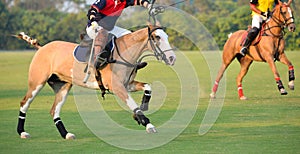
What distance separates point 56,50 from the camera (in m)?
13.9

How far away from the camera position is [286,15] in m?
20.8

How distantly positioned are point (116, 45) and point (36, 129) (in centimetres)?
250

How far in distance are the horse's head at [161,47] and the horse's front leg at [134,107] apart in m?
0.80

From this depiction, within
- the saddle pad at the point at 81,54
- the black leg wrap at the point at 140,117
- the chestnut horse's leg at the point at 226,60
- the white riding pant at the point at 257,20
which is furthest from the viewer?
the chestnut horse's leg at the point at 226,60

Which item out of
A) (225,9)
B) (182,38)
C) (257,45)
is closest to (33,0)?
(225,9)

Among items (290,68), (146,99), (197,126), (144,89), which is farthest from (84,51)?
(290,68)

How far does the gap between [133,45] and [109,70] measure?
58cm

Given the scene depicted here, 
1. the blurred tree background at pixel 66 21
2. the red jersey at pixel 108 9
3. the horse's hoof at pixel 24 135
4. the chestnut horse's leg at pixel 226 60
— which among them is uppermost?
the red jersey at pixel 108 9

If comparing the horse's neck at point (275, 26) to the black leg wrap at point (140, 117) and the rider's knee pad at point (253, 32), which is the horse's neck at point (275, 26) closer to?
the rider's knee pad at point (253, 32)

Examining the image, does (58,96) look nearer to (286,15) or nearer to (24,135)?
(24,135)

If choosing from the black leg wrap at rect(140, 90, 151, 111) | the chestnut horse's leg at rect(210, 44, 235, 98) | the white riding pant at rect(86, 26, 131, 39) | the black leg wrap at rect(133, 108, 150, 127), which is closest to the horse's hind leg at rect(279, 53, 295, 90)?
the chestnut horse's leg at rect(210, 44, 235, 98)

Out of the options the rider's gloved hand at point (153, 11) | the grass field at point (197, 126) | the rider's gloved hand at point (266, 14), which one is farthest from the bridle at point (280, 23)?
the rider's gloved hand at point (153, 11)

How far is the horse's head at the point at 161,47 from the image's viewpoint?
12.7 m

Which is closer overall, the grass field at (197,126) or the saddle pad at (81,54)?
the grass field at (197,126)
